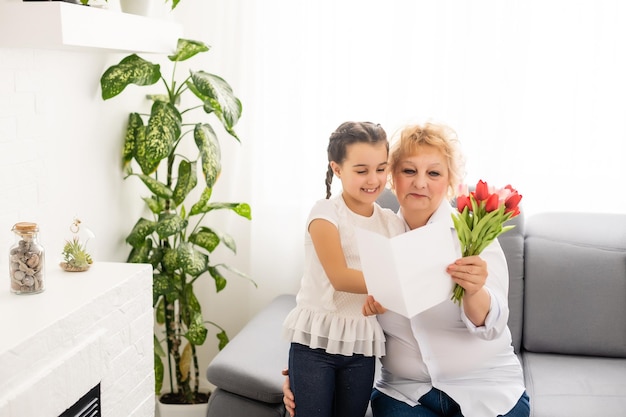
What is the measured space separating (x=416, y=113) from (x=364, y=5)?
1.60 feet

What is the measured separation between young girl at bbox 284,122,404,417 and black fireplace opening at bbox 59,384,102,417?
21.0 inches

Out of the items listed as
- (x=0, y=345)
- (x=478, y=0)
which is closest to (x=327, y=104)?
(x=478, y=0)

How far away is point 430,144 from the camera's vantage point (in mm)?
2156

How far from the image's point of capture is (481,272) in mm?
1927

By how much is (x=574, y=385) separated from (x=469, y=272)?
93 centimetres

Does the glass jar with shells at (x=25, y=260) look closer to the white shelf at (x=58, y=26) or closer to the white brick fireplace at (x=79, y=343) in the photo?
the white brick fireplace at (x=79, y=343)

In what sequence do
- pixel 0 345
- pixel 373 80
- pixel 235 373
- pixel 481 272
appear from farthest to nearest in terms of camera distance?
pixel 373 80 → pixel 235 373 → pixel 481 272 → pixel 0 345

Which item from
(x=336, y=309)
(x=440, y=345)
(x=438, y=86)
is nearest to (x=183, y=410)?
(x=336, y=309)

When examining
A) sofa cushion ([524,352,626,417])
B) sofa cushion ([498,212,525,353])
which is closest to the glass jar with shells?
sofa cushion ([524,352,626,417])

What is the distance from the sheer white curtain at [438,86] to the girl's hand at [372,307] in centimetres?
136

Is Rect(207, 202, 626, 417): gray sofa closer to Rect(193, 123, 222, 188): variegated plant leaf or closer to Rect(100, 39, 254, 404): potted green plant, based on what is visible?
Rect(100, 39, 254, 404): potted green plant

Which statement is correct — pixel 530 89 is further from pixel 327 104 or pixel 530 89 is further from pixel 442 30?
pixel 327 104

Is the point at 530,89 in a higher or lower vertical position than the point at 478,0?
lower

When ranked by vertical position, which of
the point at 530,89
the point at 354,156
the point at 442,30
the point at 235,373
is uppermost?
the point at 442,30
